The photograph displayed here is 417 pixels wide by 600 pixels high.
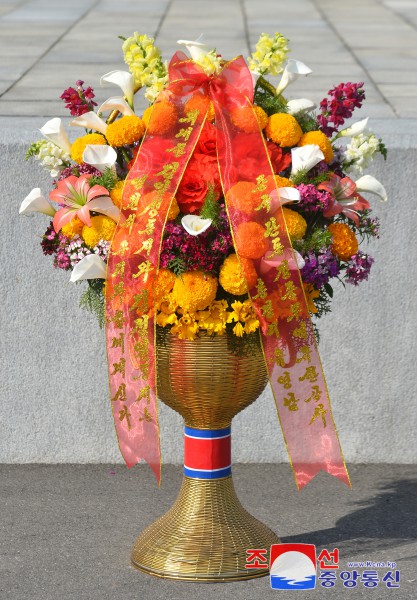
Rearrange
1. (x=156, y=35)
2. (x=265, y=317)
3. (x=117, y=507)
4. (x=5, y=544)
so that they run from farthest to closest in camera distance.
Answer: (x=156, y=35) → (x=117, y=507) → (x=5, y=544) → (x=265, y=317)

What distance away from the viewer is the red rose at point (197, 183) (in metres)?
4.05

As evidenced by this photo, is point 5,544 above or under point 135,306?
under

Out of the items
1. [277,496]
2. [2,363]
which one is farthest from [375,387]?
[2,363]

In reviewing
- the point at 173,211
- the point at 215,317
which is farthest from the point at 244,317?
the point at 173,211

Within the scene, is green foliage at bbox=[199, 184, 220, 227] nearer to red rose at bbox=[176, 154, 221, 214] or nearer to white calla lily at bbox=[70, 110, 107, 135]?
red rose at bbox=[176, 154, 221, 214]

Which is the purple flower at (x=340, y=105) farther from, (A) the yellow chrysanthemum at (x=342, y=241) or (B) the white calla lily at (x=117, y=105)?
(B) the white calla lily at (x=117, y=105)

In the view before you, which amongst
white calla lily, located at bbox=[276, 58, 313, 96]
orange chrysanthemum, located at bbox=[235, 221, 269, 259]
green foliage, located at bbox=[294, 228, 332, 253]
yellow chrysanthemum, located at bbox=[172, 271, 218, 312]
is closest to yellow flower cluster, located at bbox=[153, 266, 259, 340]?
yellow chrysanthemum, located at bbox=[172, 271, 218, 312]

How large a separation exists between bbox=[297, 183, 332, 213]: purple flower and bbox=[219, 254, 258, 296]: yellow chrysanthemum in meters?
0.29

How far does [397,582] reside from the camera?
4.35 m

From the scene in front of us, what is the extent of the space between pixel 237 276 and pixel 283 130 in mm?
560

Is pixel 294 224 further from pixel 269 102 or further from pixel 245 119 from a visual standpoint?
pixel 269 102

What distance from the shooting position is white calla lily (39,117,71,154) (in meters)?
4.25

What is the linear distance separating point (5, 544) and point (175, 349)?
1.21 metres

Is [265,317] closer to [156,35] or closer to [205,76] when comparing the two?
[205,76]
